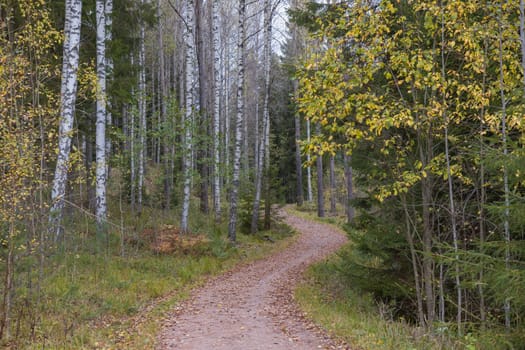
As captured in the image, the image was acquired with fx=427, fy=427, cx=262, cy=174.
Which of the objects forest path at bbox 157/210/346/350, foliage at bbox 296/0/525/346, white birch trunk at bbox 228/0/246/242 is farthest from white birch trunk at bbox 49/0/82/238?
foliage at bbox 296/0/525/346

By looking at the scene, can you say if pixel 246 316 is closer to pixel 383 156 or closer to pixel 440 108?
pixel 383 156

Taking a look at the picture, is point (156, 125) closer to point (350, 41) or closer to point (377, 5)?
point (350, 41)

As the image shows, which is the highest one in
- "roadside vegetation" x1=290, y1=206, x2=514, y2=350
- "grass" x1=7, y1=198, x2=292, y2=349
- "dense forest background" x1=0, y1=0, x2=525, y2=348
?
"dense forest background" x1=0, y1=0, x2=525, y2=348

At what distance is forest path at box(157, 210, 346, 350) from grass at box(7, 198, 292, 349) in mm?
420

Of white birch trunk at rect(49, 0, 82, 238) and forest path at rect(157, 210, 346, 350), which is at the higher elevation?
white birch trunk at rect(49, 0, 82, 238)

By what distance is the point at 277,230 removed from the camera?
19922mm

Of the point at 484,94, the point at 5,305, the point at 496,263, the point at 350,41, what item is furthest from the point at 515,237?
the point at 5,305

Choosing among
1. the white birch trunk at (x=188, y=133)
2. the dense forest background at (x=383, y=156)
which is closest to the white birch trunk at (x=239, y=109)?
the dense forest background at (x=383, y=156)

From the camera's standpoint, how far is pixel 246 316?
26.2ft

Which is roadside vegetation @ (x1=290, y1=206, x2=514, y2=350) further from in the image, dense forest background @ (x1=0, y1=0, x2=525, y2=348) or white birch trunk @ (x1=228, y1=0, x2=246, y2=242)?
white birch trunk @ (x1=228, y1=0, x2=246, y2=242)

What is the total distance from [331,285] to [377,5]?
7154mm

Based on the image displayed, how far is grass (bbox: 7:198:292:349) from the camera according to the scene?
6.67 meters

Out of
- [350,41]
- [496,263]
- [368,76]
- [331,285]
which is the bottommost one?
[331,285]

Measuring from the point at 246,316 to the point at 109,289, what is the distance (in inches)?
131
